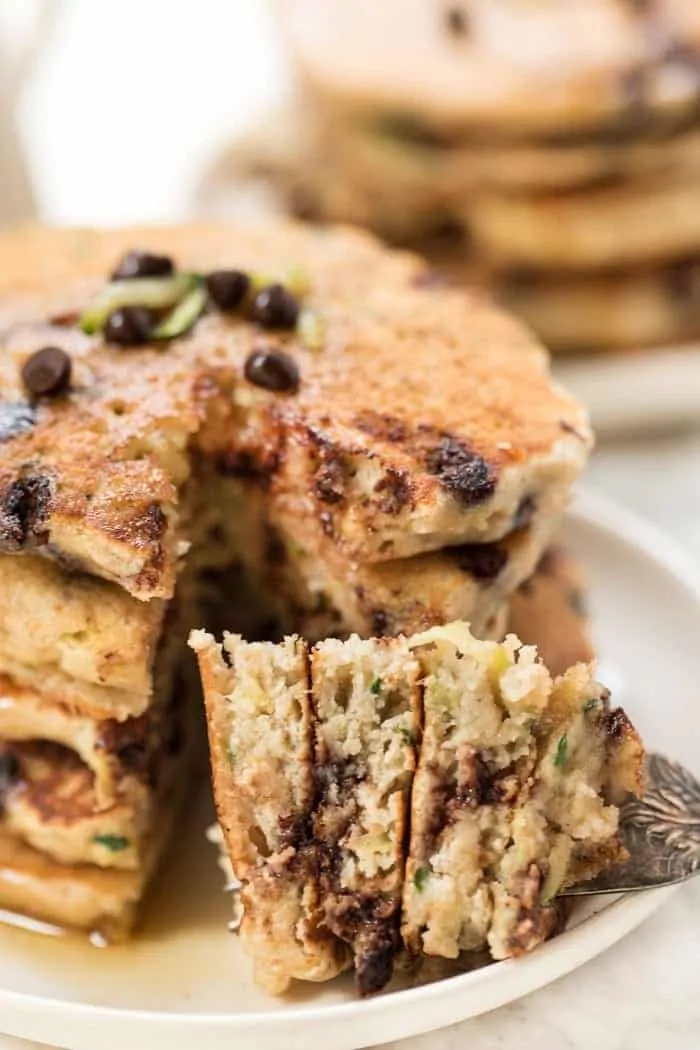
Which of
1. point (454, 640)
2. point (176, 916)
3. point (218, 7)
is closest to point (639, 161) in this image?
point (454, 640)

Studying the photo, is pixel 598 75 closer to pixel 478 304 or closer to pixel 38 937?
pixel 478 304

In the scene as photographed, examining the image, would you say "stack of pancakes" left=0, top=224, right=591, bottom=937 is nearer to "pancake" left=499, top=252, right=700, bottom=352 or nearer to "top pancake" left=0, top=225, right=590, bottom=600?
"top pancake" left=0, top=225, right=590, bottom=600

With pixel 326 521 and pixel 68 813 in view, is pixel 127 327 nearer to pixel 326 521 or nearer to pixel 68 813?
pixel 326 521

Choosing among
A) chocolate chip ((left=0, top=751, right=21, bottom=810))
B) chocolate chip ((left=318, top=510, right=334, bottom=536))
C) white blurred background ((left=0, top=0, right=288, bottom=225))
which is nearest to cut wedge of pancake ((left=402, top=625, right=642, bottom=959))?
chocolate chip ((left=318, top=510, right=334, bottom=536))

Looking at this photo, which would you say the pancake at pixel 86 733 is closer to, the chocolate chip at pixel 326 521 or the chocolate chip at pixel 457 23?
the chocolate chip at pixel 326 521

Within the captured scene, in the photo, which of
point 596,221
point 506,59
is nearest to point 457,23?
point 506,59
